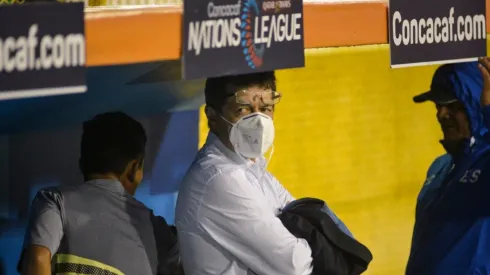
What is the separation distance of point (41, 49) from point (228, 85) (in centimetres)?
76

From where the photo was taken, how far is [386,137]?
17.4 ft

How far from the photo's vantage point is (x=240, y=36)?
114 inches

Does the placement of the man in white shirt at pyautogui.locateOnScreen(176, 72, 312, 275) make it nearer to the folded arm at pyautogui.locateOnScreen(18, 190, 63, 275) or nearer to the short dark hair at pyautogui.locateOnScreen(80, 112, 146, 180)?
the short dark hair at pyautogui.locateOnScreen(80, 112, 146, 180)

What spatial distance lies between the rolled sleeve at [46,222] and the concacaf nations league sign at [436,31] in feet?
4.16

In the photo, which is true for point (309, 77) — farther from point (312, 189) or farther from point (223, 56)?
point (223, 56)

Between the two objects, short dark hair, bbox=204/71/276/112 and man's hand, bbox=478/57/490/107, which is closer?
short dark hair, bbox=204/71/276/112

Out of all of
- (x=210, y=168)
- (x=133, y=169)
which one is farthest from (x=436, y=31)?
(x=133, y=169)

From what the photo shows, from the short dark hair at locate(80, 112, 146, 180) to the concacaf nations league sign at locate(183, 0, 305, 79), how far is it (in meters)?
0.43

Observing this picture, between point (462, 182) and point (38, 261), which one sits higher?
point (38, 261)

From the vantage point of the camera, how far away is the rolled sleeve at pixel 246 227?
293 centimetres

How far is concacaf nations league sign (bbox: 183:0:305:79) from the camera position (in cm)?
281

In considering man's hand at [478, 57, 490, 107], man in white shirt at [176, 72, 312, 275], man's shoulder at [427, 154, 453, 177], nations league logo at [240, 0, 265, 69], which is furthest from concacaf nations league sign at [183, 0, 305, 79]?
man's shoulder at [427, 154, 453, 177]

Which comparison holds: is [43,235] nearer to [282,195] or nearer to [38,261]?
[38,261]

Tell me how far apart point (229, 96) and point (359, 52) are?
212 cm
